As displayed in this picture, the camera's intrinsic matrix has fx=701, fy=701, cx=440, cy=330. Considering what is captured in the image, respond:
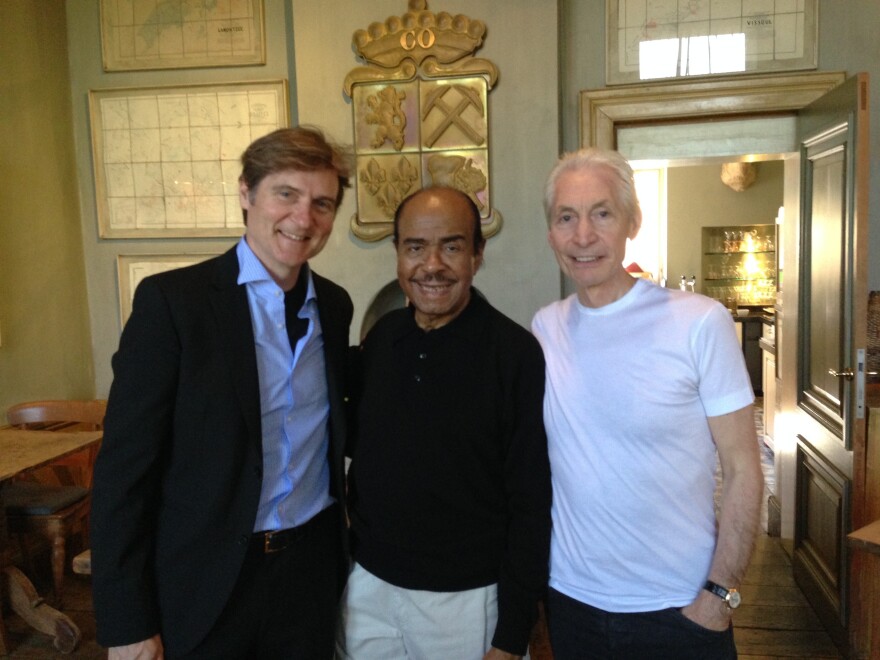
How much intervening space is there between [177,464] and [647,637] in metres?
0.95

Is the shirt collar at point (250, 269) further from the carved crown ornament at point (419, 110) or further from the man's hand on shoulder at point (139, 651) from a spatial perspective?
the carved crown ornament at point (419, 110)

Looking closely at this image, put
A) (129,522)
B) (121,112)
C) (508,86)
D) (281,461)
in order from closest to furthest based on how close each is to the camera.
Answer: (129,522), (281,461), (508,86), (121,112)

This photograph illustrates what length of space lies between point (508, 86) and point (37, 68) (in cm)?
232

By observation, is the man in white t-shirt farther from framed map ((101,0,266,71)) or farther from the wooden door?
framed map ((101,0,266,71))

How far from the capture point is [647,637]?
1.34 m

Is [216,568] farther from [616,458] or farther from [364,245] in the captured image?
[364,245]

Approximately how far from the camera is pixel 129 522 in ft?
4.17

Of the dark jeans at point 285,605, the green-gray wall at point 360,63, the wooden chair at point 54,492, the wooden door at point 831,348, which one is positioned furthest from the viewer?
the green-gray wall at point 360,63

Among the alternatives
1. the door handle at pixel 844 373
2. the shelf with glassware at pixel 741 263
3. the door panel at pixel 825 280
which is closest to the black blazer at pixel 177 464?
the door handle at pixel 844 373

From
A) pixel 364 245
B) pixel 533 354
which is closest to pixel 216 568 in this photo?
pixel 533 354

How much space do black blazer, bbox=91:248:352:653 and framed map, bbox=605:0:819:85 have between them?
258 centimetres

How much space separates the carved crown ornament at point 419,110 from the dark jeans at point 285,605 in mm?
2080

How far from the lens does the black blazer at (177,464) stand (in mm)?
1260

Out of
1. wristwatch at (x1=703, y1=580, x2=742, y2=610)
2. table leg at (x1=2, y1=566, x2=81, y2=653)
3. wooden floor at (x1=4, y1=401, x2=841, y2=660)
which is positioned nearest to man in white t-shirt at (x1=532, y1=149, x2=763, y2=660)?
wristwatch at (x1=703, y1=580, x2=742, y2=610)
